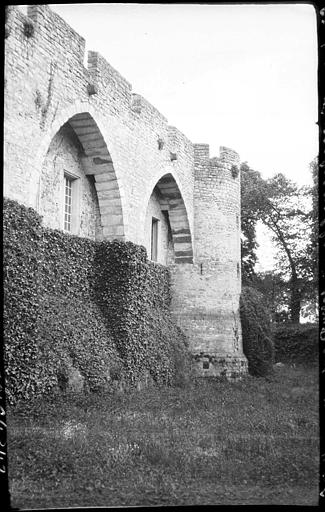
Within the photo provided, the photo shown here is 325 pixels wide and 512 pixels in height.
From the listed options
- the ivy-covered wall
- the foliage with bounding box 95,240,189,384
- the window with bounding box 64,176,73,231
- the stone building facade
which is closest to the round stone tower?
the stone building facade

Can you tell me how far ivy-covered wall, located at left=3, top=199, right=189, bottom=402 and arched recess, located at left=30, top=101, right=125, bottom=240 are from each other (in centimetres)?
80

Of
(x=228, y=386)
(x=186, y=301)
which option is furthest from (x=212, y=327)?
(x=228, y=386)

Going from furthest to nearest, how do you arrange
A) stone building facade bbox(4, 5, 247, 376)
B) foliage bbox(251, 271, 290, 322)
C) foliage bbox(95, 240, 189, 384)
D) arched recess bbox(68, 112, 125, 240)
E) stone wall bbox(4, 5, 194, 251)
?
foliage bbox(251, 271, 290, 322), foliage bbox(95, 240, 189, 384), arched recess bbox(68, 112, 125, 240), stone building facade bbox(4, 5, 247, 376), stone wall bbox(4, 5, 194, 251)

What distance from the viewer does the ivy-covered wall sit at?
895cm

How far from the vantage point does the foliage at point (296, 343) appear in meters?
23.8

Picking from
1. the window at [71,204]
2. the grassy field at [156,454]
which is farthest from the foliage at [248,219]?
the grassy field at [156,454]

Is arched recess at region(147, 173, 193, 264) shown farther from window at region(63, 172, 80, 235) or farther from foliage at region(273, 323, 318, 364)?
foliage at region(273, 323, 318, 364)

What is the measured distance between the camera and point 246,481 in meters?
6.20

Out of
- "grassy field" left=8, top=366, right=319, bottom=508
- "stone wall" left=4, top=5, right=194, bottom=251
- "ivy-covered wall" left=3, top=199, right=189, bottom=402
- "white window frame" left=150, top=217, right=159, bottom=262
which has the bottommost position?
"grassy field" left=8, top=366, right=319, bottom=508

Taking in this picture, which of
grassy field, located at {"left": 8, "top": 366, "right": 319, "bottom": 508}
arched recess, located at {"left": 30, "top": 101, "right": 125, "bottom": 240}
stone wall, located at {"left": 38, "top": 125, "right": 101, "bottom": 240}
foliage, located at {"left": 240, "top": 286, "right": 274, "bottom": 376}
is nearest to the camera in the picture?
grassy field, located at {"left": 8, "top": 366, "right": 319, "bottom": 508}

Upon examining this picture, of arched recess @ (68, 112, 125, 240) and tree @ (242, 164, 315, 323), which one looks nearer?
arched recess @ (68, 112, 125, 240)

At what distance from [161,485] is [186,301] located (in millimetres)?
11621

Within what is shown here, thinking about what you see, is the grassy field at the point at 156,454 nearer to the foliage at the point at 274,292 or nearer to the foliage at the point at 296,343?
the foliage at the point at 296,343

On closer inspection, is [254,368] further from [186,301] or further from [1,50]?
[1,50]
